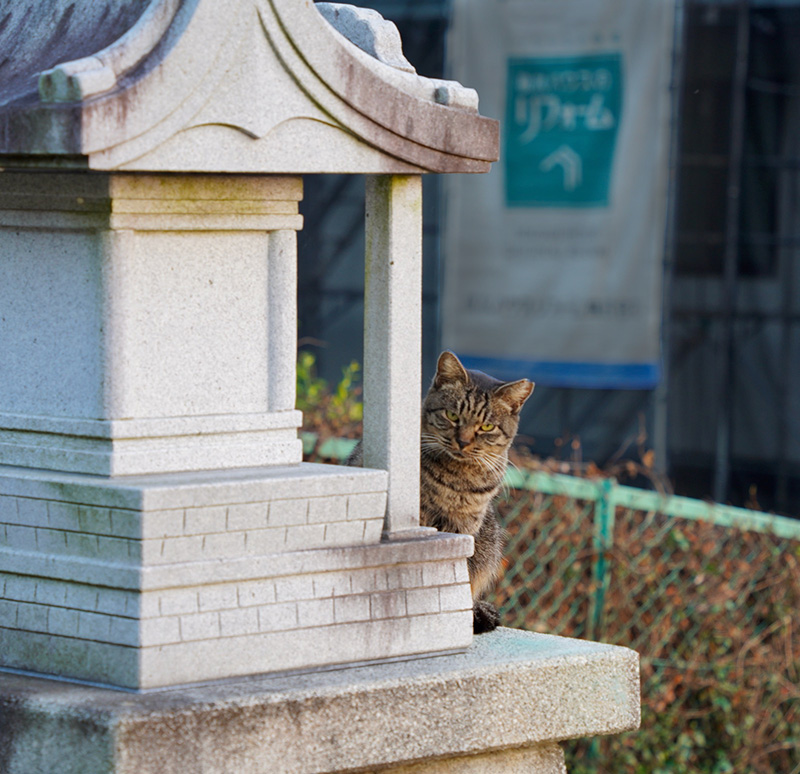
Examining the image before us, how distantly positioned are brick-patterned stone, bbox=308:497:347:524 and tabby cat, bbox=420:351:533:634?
555 mm

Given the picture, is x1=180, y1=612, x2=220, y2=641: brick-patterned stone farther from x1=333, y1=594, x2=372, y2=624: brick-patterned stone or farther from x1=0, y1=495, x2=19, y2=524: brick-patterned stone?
x1=0, y1=495, x2=19, y2=524: brick-patterned stone

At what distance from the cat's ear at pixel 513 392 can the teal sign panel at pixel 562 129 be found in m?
6.24

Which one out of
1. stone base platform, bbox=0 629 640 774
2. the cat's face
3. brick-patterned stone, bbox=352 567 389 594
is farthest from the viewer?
the cat's face

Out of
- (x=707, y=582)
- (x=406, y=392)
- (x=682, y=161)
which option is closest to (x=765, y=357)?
(x=682, y=161)

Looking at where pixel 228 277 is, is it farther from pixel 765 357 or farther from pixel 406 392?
pixel 765 357

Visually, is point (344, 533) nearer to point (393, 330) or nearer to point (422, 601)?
point (422, 601)

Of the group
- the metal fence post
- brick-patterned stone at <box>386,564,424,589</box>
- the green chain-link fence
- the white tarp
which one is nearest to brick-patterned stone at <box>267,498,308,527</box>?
brick-patterned stone at <box>386,564,424,589</box>

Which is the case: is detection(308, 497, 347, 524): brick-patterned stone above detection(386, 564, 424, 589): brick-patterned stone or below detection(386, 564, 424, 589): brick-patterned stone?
above

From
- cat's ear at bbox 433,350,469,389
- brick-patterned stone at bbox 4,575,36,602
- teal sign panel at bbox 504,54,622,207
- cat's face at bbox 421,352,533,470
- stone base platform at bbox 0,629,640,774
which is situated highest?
teal sign panel at bbox 504,54,622,207

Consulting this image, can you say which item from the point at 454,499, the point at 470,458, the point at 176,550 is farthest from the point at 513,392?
the point at 176,550

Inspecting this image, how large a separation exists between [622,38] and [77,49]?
770 centimetres

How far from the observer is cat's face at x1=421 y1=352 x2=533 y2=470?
3.61 metres

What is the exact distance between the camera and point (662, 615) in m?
5.14

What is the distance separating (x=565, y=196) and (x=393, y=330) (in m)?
7.49
